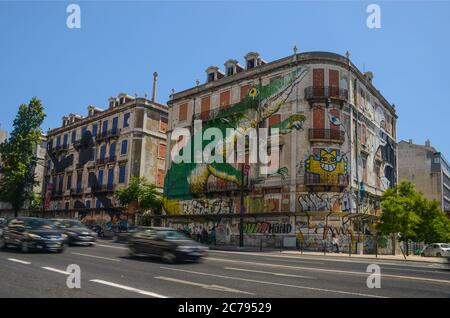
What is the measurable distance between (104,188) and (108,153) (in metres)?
4.52

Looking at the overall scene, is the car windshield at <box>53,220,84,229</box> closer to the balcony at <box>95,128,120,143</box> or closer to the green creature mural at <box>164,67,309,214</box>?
the green creature mural at <box>164,67,309,214</box>

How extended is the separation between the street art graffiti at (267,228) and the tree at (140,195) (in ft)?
37.4

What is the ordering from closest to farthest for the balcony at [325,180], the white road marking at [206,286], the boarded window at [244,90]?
the white road marking at [206,286] < the balcony at [325,180] < the boarded window at [244,90]

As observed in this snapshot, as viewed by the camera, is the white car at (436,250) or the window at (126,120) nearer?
the white car at (436,250)

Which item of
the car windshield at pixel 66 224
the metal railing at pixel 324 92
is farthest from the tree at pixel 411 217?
the car windshield at pixel 66 224

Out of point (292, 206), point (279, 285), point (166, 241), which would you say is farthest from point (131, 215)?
point (279, 285)

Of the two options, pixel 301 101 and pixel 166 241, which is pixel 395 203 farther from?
pixel 166 241

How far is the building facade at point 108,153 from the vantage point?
46.9 metres

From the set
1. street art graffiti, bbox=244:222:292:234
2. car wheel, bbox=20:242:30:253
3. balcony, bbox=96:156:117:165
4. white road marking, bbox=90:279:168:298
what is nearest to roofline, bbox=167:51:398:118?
balcony, bbox=96:156:117:165

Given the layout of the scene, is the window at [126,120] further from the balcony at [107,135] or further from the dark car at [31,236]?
the dark car at [31,236]

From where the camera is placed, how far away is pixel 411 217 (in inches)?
1251

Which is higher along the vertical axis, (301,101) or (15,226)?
(301,101)
